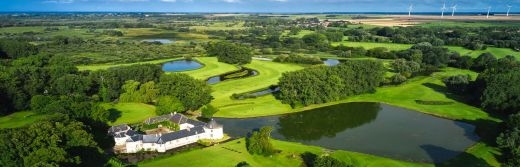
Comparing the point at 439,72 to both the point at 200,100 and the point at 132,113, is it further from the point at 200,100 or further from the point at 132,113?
the point at 132,113

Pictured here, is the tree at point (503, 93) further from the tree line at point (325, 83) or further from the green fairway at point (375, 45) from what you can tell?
the green fairway at point (375, 45)

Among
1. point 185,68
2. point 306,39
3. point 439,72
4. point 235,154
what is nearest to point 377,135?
point 235,154

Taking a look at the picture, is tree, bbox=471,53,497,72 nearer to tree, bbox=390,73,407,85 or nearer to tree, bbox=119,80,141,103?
tree, bbox=390,73,407,85

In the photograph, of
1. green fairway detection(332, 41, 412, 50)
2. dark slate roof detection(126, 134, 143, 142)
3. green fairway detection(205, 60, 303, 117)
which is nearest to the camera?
dark slate roof detection(126, 134, 143, 142)

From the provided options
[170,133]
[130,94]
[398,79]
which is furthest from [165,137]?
[398,79]

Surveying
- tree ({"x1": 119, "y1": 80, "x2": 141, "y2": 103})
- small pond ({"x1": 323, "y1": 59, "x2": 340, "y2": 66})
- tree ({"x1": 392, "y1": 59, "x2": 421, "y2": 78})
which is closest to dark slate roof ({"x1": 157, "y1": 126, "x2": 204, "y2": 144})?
tree ({"x1": 119, "y1": 80, "x2": 141, "y2": 103})

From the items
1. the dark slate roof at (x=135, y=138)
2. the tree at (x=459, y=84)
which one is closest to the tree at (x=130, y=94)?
the dark slate roof at (x=135, y=138)
